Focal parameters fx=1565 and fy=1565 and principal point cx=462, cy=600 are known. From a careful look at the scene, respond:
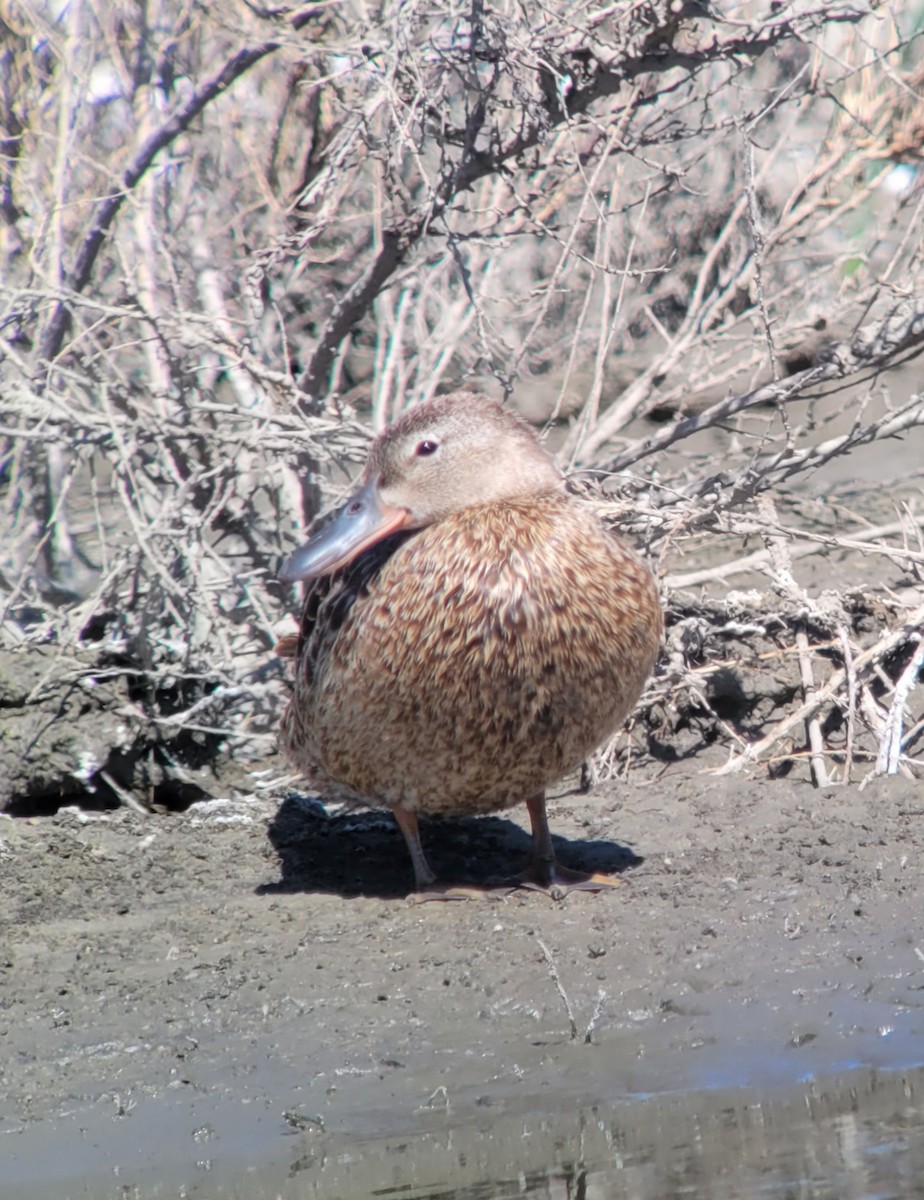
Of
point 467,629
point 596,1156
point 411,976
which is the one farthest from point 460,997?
point 467,629

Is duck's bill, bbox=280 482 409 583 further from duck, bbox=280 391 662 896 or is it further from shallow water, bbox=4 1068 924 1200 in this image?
shallow water, bbox=4 1068 924 1200

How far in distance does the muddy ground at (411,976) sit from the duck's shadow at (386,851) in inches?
0.6

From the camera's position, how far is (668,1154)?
3.24 m

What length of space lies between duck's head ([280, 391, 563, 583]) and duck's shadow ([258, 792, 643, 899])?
1.12 meters

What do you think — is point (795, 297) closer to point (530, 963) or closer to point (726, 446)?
point (726, 446)

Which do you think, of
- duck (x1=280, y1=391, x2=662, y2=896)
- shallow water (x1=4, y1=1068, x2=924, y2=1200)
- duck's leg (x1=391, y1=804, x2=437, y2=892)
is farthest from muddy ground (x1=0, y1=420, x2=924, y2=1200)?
duck (x1=280, y1=391, x2=662, y2=896)

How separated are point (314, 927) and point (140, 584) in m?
2.33

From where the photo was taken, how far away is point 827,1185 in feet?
10.0

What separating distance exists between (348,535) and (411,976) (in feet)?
4.20

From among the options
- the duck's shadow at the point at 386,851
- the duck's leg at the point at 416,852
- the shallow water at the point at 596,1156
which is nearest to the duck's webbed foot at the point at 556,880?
the duck's shadow at the point at 386,851

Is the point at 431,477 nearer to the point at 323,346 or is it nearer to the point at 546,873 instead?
the point at 546,873

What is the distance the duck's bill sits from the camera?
458 cm

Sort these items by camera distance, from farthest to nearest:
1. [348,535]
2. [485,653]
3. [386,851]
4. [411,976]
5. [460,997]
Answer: [386,851]
[348,535]
[485,653]
[411,976]
[460,997]

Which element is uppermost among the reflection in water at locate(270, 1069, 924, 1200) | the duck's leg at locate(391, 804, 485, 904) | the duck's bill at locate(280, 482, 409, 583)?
the duck's bill at locate(280, 482, 409, 583)
